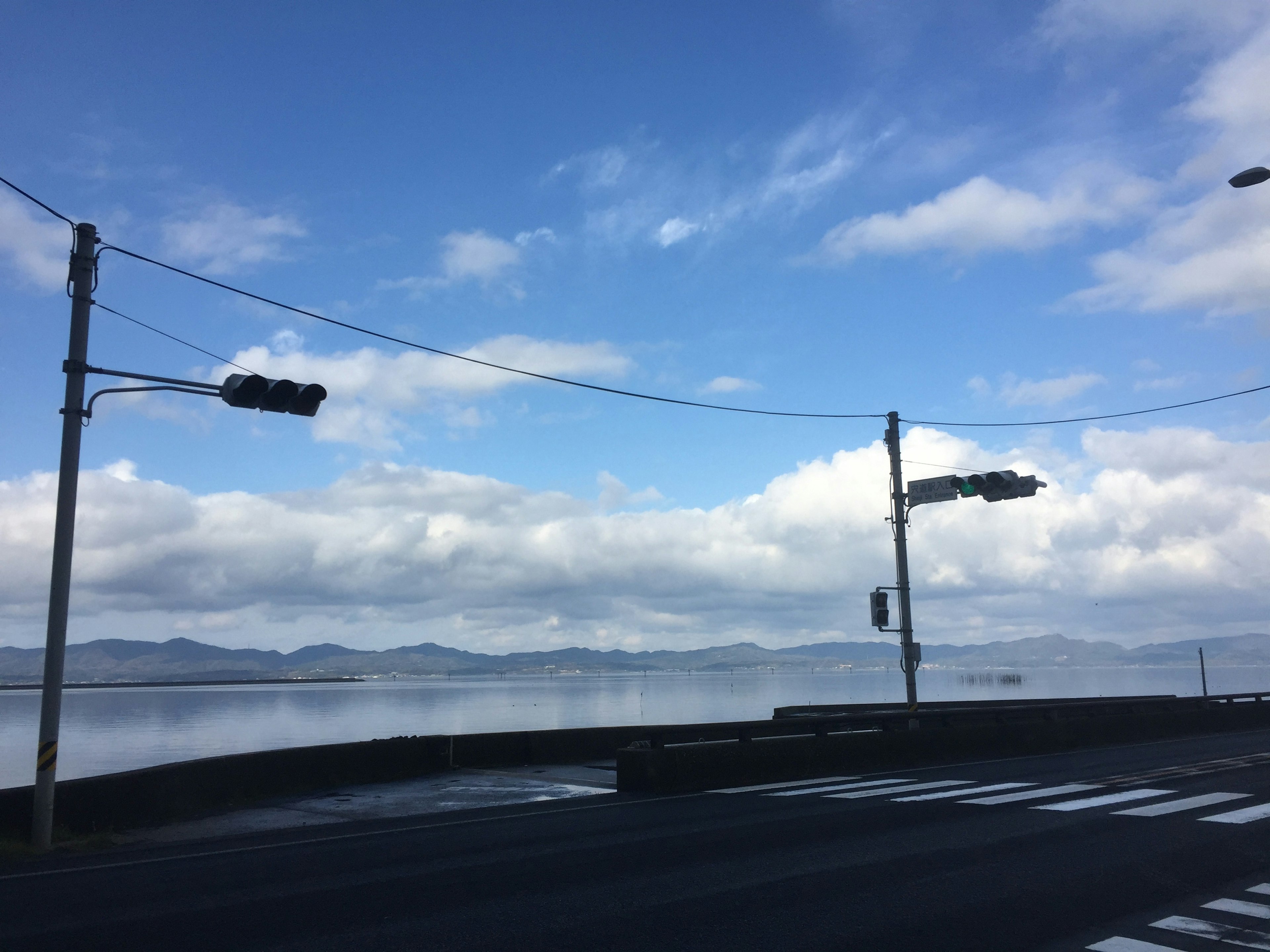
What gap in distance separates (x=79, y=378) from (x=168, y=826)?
20.2ft

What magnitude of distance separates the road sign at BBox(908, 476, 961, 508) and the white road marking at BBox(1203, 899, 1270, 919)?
14513 millimetres

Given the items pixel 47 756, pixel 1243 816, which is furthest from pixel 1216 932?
pixel 47 756

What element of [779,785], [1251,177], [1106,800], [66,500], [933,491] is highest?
[1251,177]

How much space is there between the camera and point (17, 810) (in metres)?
12.0

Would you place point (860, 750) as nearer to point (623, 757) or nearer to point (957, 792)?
point (957, 792)

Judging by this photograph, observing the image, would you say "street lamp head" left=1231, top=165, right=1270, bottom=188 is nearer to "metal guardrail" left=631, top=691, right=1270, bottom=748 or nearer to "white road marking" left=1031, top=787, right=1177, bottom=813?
"white road marking" left=1031, top=787, right=1177, bottom=813

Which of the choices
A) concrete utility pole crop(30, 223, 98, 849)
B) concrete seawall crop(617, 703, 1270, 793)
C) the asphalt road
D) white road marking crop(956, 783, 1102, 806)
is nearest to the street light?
concrete utility pole crop(30, 223, 98, 849)

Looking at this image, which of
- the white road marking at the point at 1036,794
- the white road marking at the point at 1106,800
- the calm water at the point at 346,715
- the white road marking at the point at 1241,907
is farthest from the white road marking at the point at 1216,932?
the calm water at the point at 346,715

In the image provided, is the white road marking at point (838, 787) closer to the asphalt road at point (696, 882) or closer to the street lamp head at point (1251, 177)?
the asphalt road at point (696, 882)

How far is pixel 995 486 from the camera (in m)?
21.4

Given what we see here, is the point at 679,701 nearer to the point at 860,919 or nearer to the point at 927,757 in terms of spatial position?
the point at 927,757

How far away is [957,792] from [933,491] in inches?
346

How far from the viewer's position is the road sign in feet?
71.5

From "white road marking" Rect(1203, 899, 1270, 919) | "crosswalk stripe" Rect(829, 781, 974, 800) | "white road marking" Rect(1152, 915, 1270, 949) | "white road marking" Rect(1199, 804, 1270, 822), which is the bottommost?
"crosswalk stripe" Rect(829, 781, 974, 800)
